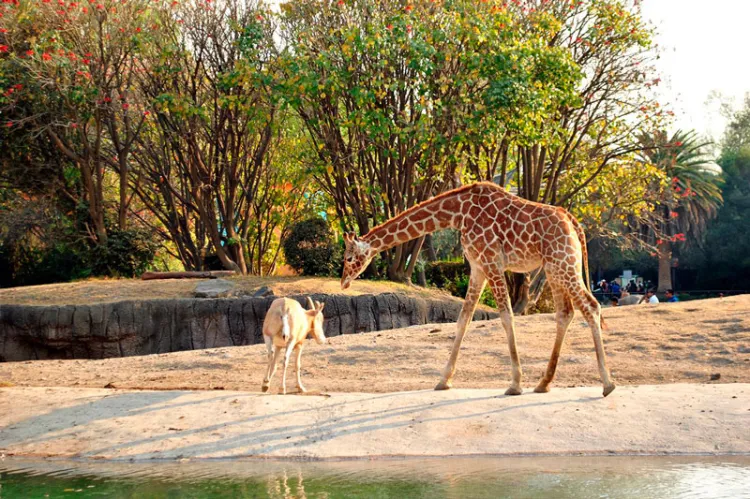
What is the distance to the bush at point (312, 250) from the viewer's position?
20375 mm

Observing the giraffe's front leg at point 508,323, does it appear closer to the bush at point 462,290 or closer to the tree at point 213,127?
the tree at point 213,127

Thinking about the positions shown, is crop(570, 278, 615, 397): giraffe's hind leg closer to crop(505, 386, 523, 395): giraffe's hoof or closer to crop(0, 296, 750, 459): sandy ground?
crop(0, 296, 750, 459): sandy ground

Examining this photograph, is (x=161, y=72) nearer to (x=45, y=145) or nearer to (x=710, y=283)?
(x=45, y=145)

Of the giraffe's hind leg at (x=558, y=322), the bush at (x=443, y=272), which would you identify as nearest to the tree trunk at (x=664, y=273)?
the bush at (x=443, y=272)

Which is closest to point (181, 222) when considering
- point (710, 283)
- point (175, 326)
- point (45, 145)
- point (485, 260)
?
point (45, 145)

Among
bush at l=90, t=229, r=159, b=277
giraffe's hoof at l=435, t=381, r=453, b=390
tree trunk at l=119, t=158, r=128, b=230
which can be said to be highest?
tree trunk at l=119, t=158, r=128, b=230

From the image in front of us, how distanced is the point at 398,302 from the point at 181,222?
31.8 ft

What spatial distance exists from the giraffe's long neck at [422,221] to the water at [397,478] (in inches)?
125

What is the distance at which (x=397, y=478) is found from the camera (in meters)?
7.86

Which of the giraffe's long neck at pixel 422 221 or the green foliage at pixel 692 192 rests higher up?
the green foliage at pixel 692 192

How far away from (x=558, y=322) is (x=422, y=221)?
6.74 feet

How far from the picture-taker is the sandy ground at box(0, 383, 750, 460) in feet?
29.0

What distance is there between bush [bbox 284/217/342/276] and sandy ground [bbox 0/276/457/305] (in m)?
0.77

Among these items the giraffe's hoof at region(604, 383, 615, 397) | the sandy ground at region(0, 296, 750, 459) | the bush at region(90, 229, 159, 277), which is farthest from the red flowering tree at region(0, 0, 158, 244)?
the giraffe's hoof at region(604, 383, 615, 397)
